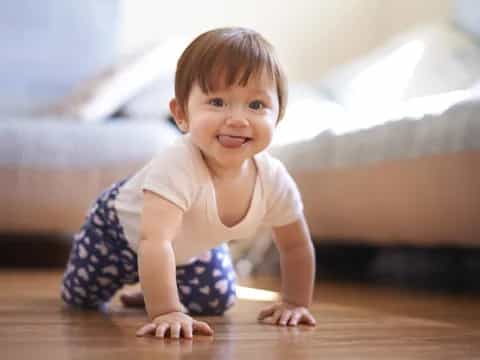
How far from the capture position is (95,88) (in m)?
2.36

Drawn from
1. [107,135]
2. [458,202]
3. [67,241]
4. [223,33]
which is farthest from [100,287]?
[67,241]

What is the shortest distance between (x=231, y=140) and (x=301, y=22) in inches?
87.1

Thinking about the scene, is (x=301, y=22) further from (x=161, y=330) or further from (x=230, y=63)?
(x=161, y=330)

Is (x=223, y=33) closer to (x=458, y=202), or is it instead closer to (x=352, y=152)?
(x=458, y=202)

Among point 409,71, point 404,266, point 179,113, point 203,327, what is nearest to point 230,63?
point 179,113

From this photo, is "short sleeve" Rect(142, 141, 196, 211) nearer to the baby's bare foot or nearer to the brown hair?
the brown hair

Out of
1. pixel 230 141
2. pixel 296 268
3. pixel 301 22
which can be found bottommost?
pixel 296 268

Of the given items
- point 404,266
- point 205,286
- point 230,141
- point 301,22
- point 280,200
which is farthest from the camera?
point 301,22

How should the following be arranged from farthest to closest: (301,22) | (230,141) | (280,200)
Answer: (301,22) < (280,200) < (230,141)

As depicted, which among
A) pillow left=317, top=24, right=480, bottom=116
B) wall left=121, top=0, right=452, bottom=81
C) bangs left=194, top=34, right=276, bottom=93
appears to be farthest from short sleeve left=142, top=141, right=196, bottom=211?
wall left=121, top=0, right=452, bottom=81

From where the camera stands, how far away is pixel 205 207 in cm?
116

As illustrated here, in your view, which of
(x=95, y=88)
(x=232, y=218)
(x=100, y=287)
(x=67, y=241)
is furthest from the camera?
(x=67, y=241)

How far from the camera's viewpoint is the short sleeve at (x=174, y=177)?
3.64ft

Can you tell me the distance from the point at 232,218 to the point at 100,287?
0.30 meters
